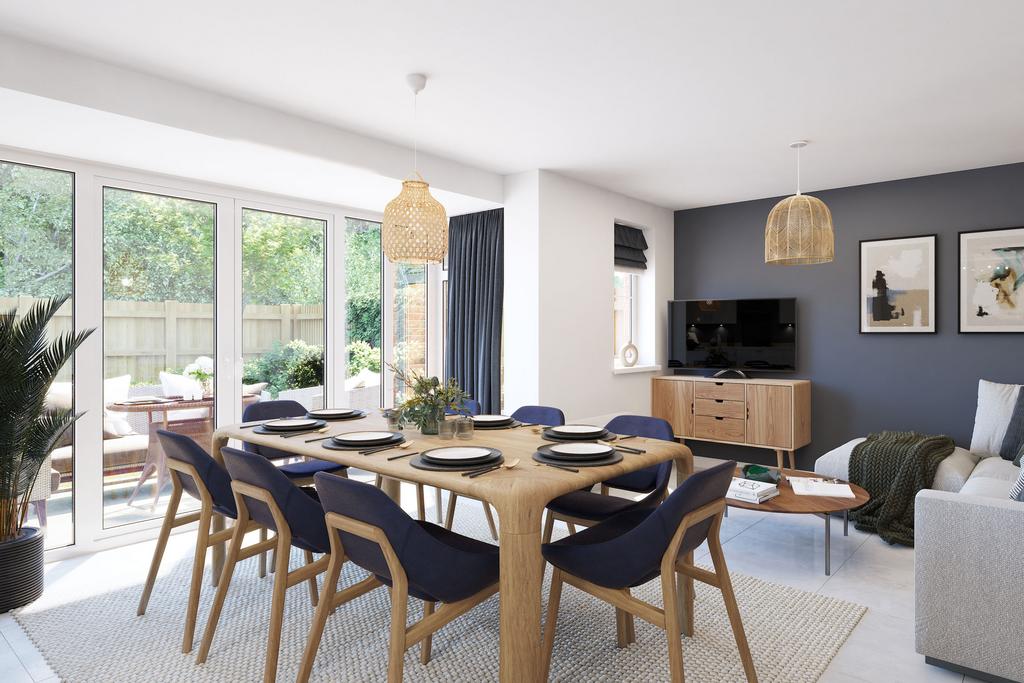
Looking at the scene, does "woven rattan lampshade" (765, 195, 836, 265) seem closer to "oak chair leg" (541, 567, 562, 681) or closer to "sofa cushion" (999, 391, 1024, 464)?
"sofa cushion" (999, 391, 1024, 464)

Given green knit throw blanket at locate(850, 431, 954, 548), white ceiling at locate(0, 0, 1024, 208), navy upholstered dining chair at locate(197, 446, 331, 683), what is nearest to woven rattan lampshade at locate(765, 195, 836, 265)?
white ceiling at locate(0, 0, 1024, 208)

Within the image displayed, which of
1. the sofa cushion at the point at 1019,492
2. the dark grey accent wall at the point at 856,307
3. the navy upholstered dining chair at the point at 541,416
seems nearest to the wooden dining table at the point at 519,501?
the navy upholstered dining chair at the point at 541,416

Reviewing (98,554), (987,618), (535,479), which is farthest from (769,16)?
(98,554)

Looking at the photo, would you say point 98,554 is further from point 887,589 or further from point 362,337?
point 887,589

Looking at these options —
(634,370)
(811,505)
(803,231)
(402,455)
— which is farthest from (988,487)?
(402,455)

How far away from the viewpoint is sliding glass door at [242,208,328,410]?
13.6 ft

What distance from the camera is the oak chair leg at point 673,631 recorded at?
5.57 feet

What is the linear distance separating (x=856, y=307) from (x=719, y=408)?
4.72 ft

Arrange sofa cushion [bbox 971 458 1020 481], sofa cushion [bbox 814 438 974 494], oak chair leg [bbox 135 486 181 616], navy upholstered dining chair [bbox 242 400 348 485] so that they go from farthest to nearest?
sofa cushion [bbox 814 438 974 494] < sofa cushion [bbox 971 458 1020 481] < navy upholstered dining chair [bbox 242 400 348 485] < oak chair leg [bbox 135 486 181 616]

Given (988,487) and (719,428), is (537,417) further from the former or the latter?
(719,428)

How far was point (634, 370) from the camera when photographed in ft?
18.0

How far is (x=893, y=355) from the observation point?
495 cm

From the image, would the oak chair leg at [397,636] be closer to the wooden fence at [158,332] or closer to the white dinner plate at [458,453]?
the white dinner plate at [458,453]

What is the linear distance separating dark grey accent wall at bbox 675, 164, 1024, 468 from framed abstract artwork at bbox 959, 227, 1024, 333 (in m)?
0.07
